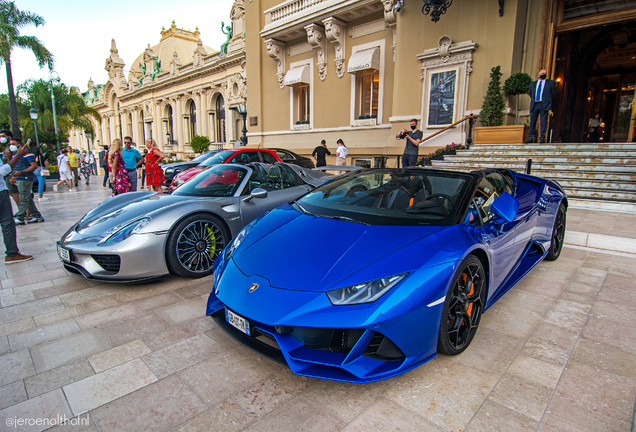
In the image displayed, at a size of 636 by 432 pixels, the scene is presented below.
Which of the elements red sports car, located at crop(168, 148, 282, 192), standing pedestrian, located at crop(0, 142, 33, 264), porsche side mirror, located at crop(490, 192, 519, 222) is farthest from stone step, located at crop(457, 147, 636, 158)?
standing pedestrian, located at crop(0, 142, 33, 264)

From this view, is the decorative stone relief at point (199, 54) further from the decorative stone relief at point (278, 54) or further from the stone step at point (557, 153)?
the stone step at point (557, 153)

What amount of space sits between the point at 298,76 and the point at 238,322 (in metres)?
15.6

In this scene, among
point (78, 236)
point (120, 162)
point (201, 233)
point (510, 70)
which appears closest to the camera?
point (78, 236)

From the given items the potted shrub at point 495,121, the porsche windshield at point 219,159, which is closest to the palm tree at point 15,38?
the porsche windshield at point 219,159

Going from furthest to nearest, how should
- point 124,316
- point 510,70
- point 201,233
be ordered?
point 510,70, point 201,233, point 124,316

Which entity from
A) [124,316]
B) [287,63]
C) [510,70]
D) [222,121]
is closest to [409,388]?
[124,316]

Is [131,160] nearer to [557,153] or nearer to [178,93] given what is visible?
[557,153]

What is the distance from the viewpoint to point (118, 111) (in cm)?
4681

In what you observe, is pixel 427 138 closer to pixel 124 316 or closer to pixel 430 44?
pixel 430 44

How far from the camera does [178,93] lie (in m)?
33.1

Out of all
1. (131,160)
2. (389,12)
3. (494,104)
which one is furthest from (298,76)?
(131,160)

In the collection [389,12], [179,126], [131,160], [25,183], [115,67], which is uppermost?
[115,67]

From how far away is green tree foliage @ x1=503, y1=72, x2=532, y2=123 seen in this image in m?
9.57

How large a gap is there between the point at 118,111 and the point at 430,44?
47.3 meters
